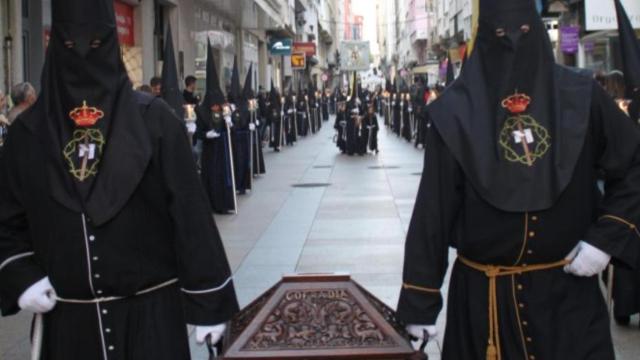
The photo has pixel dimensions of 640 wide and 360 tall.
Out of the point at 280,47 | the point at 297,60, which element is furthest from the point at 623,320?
the point at 297,60

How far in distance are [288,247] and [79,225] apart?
7.10m

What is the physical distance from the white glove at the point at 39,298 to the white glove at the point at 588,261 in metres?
2.00

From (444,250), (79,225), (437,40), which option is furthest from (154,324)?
(437,40)

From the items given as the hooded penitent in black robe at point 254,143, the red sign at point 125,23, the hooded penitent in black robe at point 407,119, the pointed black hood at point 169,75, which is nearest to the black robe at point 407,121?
the hooded penitent in black robe at point 407,119

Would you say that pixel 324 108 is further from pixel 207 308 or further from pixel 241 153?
pixel 207 308

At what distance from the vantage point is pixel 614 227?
3.51m

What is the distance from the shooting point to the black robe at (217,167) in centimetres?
1398

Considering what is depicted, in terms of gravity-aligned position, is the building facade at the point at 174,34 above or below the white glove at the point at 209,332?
above

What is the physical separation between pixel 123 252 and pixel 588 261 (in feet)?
5.82

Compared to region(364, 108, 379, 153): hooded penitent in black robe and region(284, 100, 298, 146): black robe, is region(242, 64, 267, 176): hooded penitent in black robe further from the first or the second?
region(284, 100, 298, 146): black robe

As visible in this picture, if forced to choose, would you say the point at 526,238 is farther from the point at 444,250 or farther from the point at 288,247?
the point at 288,247

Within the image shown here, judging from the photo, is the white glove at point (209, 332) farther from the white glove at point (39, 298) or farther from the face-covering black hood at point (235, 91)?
the face-covering black hood at point (235, 91)

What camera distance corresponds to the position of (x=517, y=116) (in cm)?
358

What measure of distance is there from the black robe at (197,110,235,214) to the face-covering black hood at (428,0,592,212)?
34.0ft
